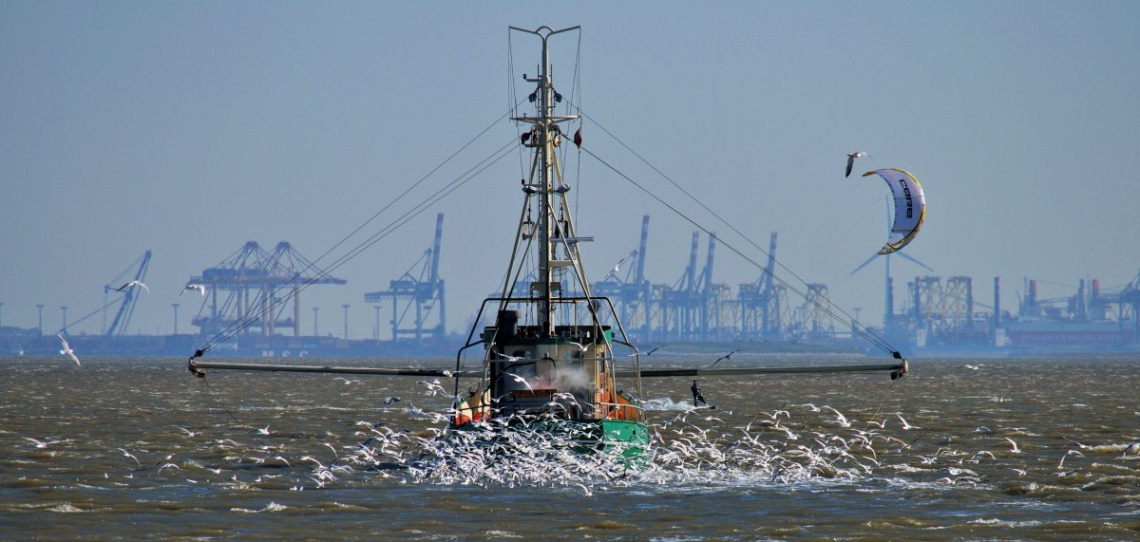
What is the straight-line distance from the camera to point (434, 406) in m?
66.0

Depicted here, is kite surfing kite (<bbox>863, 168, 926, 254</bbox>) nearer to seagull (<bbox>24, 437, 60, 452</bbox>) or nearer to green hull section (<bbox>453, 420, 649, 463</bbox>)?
green hull section (<bbox>453, 420, 649, 463</bbox>)

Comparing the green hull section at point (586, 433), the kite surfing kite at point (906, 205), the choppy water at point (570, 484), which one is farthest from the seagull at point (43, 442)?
the kite surfing kite at point (906, 205)

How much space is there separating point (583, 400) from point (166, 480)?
9.50 m

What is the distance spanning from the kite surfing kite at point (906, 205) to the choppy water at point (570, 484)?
4937 millimetres

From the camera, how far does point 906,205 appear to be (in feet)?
126

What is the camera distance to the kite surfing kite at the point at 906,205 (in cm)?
3741

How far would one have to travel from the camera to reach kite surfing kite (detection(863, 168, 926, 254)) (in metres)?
37.4

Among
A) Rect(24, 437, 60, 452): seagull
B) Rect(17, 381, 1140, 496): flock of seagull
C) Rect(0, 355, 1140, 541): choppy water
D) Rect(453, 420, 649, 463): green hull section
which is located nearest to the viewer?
Rect(0, 355, 1140, 541): choppy water

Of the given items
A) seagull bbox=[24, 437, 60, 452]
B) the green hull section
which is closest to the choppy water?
seagull bbox=[24, 437, 60, 452]

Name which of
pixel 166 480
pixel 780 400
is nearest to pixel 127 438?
pixel 166 480

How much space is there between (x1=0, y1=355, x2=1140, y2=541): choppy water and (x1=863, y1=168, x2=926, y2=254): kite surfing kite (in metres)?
4.94

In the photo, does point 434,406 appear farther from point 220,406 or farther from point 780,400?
point 780,400

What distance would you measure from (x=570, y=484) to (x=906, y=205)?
1231 centimetres

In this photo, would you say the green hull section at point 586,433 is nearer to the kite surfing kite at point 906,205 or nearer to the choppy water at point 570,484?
the choppy water at point 570,484
